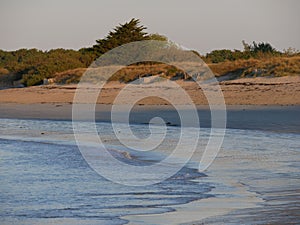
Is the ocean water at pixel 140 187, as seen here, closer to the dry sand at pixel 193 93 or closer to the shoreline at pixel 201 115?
→ the shoreline at pixel 201 115

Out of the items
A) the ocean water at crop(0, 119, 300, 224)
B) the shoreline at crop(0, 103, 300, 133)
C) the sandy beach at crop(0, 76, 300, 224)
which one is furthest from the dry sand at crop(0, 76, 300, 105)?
the ocean water at crop(0, 119, 300, 224)

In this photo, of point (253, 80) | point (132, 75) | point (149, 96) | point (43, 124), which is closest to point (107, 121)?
point (43, 124)

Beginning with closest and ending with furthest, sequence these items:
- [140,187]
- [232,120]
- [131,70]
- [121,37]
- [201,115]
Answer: [140,187] → [232,120] → [201,115] → [131,70] → [121,37]

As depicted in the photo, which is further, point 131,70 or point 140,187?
point 131,70

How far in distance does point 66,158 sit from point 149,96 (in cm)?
1406

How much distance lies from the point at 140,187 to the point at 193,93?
16438mm

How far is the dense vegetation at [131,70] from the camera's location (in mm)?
26438

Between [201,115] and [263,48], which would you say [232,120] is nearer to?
[201,115]

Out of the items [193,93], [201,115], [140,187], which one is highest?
[193,93]

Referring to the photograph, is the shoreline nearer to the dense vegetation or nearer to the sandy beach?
the sandy beach

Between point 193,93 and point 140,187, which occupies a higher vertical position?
point 193,93

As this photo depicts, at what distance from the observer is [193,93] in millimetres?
24047

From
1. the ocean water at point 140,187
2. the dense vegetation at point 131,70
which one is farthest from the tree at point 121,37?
the ocean water at point 140,187

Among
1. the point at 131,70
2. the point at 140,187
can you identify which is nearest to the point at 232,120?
the point at 140,187
